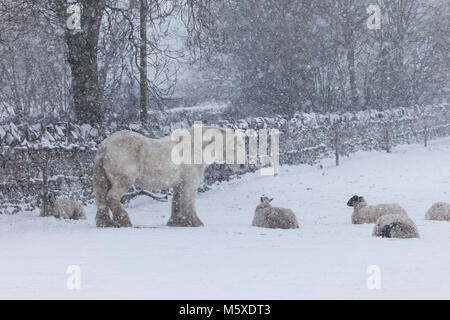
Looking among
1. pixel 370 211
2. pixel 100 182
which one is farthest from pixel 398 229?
pixel 100 182

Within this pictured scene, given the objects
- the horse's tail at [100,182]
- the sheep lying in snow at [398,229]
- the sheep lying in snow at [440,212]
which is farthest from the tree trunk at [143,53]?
the sheep lying in snow at [398,229]

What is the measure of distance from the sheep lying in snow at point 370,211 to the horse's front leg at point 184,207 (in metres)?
2.73

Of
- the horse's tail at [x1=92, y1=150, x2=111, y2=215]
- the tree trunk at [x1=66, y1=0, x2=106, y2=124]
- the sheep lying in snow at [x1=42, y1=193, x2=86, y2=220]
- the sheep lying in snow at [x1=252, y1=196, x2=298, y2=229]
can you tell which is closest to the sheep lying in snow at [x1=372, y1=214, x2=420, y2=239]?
the sheep lying in snow at [x1=252, y1=196, x2=298, y2=229]

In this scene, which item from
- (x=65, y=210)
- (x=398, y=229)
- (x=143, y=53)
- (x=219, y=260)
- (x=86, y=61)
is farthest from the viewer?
(x=143, y=53)

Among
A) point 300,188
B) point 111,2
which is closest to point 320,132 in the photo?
point 300,188

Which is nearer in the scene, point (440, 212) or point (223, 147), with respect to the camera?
point (223, 147)

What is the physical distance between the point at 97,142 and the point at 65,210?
2.66m

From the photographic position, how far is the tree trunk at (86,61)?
48.4 feet

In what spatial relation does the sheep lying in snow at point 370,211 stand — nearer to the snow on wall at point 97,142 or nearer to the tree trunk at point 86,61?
the snow on wall at point 97,142

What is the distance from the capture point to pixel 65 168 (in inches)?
541

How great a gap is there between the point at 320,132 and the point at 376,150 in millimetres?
4296

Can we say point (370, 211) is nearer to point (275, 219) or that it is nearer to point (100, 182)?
point (275, 219)

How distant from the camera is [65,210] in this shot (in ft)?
39.8
